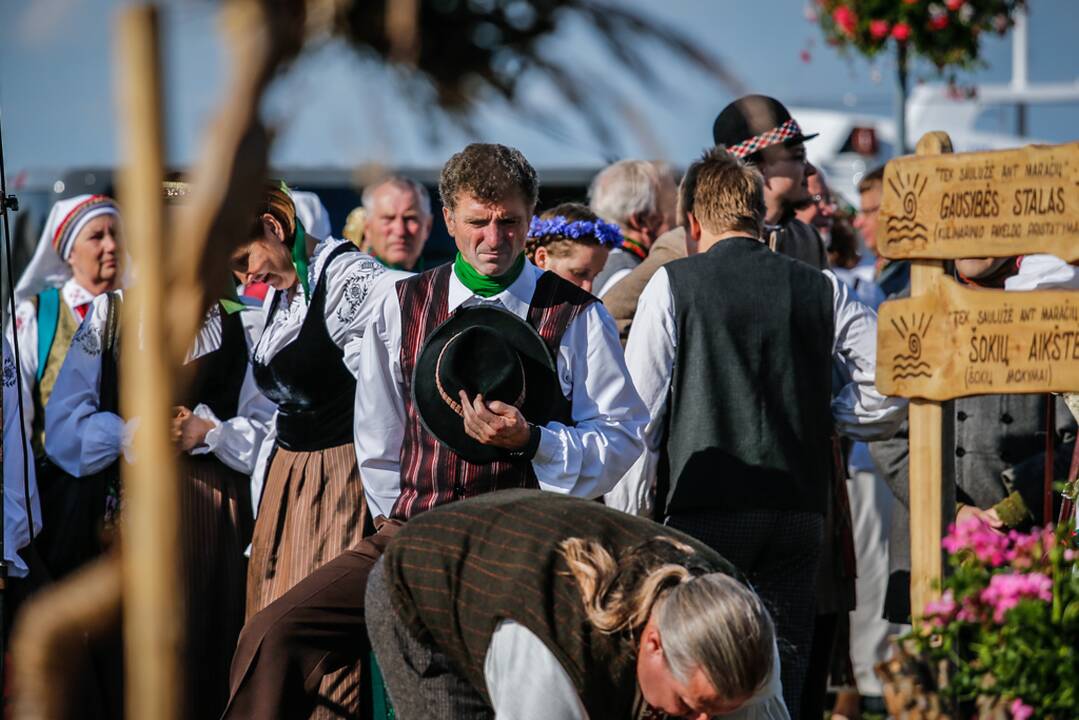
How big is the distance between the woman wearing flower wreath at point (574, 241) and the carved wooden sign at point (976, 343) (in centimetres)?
163

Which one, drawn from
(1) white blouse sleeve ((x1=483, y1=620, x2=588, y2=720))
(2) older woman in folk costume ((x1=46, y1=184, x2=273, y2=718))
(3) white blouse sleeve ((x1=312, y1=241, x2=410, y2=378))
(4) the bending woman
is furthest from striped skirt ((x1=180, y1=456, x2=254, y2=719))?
(1) white blouse sleeve ((x1=483, y1=620, x2=588, y2=720))

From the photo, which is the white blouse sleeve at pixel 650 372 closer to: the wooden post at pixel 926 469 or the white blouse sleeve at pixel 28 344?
the wooden post at pixel 926 469

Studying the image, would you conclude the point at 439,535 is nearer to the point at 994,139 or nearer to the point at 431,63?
the point at 431,63

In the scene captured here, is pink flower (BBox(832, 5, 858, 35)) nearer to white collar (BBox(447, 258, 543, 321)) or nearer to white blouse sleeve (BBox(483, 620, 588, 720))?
white collar (BBox(447, 258, 543, 321))

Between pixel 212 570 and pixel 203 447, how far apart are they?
15.5 inches

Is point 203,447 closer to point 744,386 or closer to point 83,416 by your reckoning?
point 83,416

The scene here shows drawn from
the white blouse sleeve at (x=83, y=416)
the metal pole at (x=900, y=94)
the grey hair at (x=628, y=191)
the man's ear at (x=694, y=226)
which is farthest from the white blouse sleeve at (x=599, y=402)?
the metal pole at (x=900, y=94)

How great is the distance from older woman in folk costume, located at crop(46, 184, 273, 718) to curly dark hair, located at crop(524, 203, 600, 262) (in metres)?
0.95

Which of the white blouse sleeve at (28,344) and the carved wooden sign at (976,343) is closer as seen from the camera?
the carved wooden sign at (976,343)

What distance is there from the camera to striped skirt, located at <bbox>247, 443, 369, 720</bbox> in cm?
408

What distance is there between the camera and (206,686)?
456cm

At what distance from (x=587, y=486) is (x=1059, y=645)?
133 cm

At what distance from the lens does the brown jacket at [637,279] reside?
4.46 meters

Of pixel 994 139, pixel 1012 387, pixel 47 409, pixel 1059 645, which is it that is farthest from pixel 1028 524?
pixel 994 139
